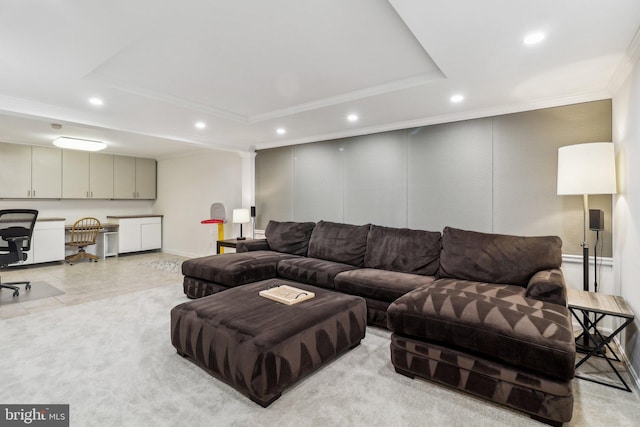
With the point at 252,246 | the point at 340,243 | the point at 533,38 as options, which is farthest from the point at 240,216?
the point at 533,38

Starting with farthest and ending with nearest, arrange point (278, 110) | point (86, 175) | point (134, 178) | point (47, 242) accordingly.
→ point (134, 178)
point (86, 175)
point (47, 242)
point (278, 110)

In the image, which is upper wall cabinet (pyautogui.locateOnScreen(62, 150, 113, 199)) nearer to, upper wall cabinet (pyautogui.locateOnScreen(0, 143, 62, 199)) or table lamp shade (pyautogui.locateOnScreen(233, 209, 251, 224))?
upper wall cabinet (pyautogui.locateOnScreen(0, 143, 62, 199))

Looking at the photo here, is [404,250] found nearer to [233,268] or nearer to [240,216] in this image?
[233,268]

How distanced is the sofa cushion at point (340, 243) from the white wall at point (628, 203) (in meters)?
2.37

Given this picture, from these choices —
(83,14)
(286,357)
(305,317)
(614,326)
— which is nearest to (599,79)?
(614,326)

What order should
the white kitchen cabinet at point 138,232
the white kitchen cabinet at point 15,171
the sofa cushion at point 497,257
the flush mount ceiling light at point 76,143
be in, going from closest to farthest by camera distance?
the sofa cushion at point 497,257 < the flush mount ceiling light at point 76,143 < the white kitchen cabinet at point 15,171 < the white kitchen cabinet at point 138,232

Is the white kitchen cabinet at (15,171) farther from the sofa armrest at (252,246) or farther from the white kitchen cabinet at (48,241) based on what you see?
the sofa armrest at (252,246)

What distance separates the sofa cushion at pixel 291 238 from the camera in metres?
4.57

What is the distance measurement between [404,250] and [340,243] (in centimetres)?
89

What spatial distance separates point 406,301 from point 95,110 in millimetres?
4014

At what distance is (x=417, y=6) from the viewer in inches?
64.7

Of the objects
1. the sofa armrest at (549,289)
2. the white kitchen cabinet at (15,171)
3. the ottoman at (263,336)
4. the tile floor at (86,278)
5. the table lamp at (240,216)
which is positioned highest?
the white kitchen cabinet at (15,171)

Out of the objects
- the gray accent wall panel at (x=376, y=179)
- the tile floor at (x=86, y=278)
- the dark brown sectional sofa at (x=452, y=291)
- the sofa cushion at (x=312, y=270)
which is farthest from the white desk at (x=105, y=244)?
the gray accent wall panel at (x=376, y=179)

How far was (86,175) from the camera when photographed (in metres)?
6.68
